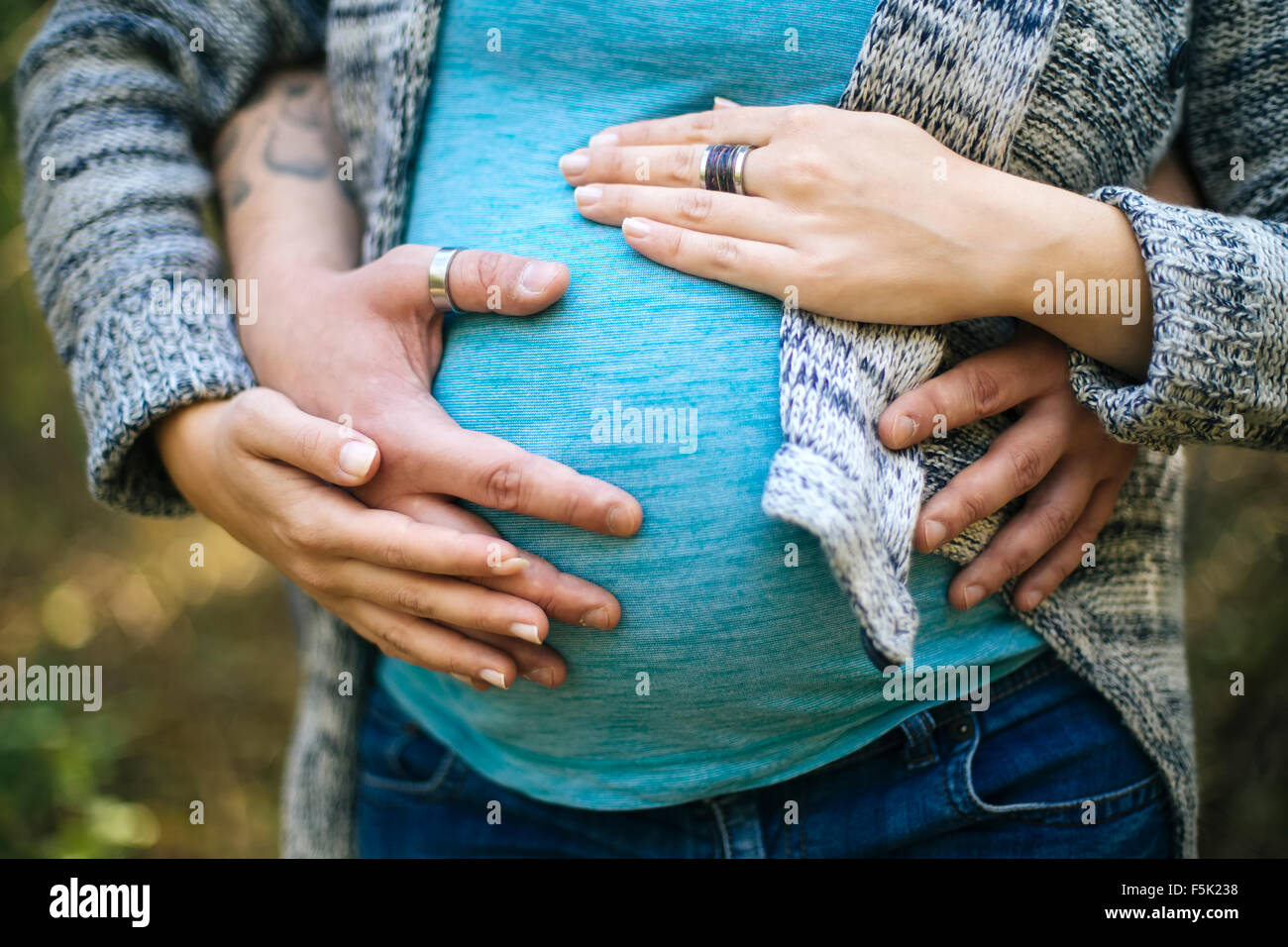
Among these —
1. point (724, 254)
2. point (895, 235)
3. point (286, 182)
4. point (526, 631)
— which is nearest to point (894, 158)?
point (895, 235)

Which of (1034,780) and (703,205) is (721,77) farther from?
(1034,780)

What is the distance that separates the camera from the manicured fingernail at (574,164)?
2.87 feet

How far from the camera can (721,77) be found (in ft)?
2.88

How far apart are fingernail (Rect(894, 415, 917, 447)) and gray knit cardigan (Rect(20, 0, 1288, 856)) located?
2 centimetres

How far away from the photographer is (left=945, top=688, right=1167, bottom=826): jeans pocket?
0.90 meters

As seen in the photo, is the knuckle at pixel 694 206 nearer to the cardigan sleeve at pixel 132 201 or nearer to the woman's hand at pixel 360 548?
the woman's hand at pixel 360 548

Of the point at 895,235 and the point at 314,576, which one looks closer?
the point at 895,235

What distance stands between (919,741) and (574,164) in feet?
2.31

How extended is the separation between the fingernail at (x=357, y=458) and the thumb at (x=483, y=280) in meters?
0.16

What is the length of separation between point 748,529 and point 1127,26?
0.58 meters

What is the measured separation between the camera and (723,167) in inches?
33.1

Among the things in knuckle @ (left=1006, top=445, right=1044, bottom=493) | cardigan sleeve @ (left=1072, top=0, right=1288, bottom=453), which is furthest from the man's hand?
cardigan sleeve @ (left=1072, top=0, right=1288, bottom=453)

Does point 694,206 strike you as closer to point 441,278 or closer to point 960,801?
point 441,278

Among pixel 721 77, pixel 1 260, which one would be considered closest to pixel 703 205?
pixel 721 77
